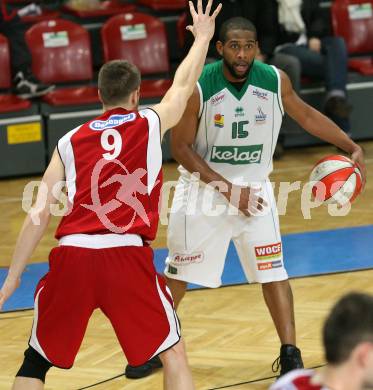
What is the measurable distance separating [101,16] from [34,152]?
1982 mm

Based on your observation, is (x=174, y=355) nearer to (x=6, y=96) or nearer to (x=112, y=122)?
(x=112, y=122)

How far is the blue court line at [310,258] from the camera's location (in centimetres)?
800

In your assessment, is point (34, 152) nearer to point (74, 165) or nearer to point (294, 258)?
point (294, 258)

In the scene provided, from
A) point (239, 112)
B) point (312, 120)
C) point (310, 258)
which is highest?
point (239, 112)

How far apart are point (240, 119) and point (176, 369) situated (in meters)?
1.72

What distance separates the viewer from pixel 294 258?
27.8 ft

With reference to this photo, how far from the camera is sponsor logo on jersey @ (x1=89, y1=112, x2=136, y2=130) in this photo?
4.99m

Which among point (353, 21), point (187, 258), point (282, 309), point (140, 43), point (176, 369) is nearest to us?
point (176, 369)

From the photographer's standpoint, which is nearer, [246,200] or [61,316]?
[61,316]

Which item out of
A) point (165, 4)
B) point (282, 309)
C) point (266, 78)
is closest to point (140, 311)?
point (282, 309)

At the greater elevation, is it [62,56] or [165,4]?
[165,4]

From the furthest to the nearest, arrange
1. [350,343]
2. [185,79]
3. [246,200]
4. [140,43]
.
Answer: [140,43], [246,200], [185,79], [350,343]

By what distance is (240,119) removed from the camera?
6203mm

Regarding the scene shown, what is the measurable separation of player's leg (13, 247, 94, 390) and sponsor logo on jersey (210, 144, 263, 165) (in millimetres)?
1526
